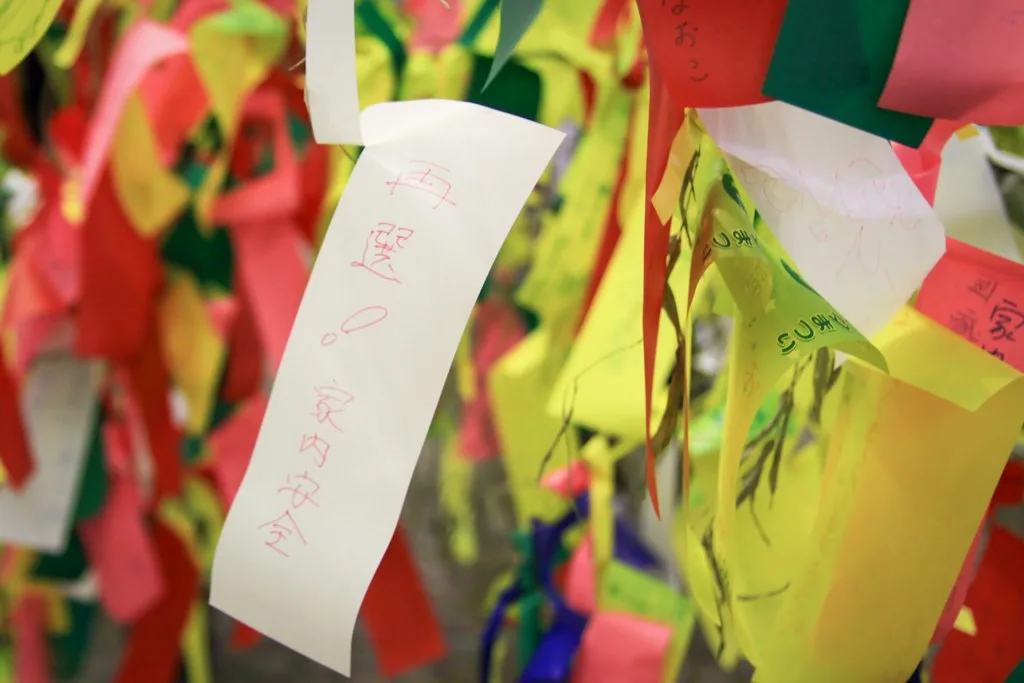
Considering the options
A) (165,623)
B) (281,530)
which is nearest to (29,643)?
(165,623)

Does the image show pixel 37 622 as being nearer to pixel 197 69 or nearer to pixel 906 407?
pixel 197 69

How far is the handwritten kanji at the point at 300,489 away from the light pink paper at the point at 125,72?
267 millimetres

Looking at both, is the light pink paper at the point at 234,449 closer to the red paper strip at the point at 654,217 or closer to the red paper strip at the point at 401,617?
the red paper strip at the point at 401,617

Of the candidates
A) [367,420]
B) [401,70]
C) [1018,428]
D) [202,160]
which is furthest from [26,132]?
[1018,428]

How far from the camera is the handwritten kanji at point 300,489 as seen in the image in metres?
0.26

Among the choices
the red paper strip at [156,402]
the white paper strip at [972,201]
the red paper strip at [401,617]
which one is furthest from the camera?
the red paper strip at [156,402]

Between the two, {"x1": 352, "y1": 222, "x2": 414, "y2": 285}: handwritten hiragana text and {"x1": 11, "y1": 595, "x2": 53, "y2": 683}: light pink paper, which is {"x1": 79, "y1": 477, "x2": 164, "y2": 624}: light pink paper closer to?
{"x1": 11, "y1": 595, "x2": 53, "y2": 683}: light pink paper

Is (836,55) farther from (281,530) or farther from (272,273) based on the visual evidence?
(272,273)

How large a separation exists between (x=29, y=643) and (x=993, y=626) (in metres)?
0.63

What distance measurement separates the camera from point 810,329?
0.26 metres

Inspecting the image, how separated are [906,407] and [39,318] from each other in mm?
493

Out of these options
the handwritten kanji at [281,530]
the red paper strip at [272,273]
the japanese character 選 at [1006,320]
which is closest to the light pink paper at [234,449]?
the red paper strip at [272,273]

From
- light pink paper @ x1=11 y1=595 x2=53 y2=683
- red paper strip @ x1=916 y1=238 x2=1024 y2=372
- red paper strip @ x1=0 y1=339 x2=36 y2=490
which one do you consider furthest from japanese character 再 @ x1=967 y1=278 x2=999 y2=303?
light pink paper @ x1=11 y1=595 x2=53 y2=683

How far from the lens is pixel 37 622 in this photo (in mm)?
685
